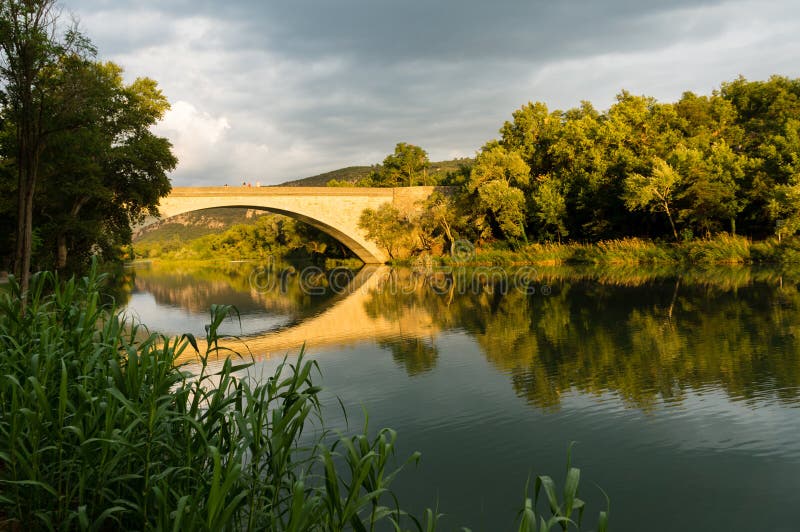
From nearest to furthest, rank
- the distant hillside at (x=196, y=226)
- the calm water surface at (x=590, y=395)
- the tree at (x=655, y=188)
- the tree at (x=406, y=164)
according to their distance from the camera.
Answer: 1. the calm water surface at (x=590, y=395)
2. the tree at (x=655, y=188)
3. the tree at (x=406, y=164)
4. the distant hillside at (x=196, y=226)

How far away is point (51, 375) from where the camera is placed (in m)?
3.61

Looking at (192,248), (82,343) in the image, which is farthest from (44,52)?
(192,248)

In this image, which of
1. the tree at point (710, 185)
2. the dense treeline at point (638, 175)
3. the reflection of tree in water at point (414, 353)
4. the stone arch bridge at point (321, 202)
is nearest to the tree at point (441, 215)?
the dense treeline at point (638, 175)

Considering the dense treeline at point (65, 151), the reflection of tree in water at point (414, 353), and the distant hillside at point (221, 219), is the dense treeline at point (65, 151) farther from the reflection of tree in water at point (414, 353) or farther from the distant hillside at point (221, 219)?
the distant hillside at point (221, 219)

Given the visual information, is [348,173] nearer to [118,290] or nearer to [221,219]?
[221,219]

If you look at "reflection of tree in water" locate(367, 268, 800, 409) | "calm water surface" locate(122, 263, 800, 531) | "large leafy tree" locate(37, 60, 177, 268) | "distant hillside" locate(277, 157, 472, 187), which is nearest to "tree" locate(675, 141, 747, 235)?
"reflection of tree in water" locate(367, 268, 800, 409)

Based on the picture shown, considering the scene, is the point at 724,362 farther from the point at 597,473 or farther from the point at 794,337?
the point at 597,473

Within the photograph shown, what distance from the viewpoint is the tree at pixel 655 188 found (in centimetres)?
2317

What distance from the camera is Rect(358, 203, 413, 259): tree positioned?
38281 mm

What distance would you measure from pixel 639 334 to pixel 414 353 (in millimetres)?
3648

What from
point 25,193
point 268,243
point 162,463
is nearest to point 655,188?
point 25,193

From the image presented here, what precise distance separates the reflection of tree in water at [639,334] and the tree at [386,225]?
21.5m

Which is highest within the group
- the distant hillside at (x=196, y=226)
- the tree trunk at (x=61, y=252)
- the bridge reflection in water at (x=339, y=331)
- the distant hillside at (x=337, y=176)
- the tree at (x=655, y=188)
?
the distant hillside at (x=337, y=176)

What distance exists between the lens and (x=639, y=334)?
360 inches
